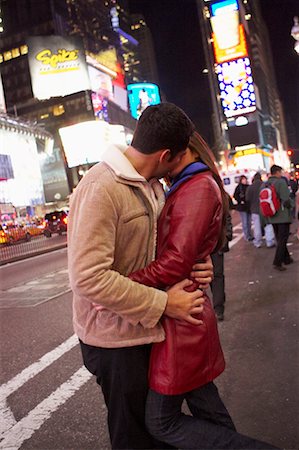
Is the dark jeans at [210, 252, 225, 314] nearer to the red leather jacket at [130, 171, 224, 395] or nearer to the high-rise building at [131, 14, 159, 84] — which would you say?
the red leather jacket at [130, 171, 224, 395]

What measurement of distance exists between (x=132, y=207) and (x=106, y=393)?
35.1 inches

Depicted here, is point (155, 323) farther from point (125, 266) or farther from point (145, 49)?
point (145, 49)

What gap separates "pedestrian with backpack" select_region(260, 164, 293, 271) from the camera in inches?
351

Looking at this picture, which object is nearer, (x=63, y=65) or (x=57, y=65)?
(x=63, y=65)

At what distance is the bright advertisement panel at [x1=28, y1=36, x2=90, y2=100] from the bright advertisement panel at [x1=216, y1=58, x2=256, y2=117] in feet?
88.1

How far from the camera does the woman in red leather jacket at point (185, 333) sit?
6.23 ft

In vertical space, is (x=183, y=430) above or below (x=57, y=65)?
below

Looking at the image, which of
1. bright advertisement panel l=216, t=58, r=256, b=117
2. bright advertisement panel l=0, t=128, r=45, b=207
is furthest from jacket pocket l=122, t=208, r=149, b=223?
bright advertisement panel l=216, t=58, r=256, b=117

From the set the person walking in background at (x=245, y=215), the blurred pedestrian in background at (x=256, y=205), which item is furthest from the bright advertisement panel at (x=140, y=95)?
the blurred pedestrian in background at (x=256, y=205)

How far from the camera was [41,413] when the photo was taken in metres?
3.79

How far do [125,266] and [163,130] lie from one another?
0.64m

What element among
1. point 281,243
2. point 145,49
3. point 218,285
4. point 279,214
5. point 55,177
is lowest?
point 218,285

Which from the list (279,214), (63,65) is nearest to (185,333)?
(279,214)

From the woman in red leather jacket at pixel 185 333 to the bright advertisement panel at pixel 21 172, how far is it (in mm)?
43504
